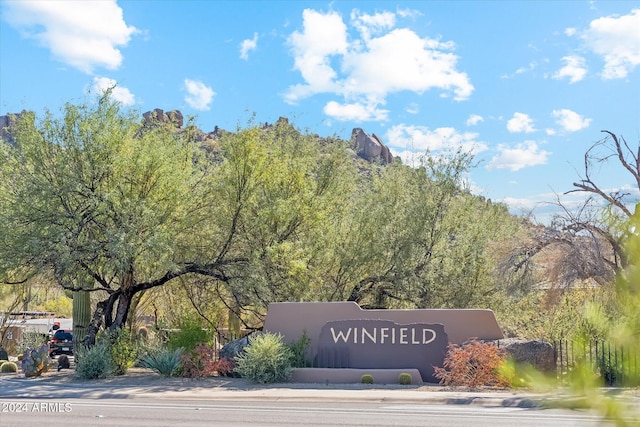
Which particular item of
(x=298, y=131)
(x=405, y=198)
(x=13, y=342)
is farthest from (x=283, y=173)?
(x=13, y=342)

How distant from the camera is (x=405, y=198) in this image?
24891 mm

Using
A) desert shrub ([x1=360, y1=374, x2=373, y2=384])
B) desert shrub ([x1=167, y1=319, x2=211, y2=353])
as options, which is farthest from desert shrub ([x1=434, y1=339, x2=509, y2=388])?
desert shrub ([x1=167, y1=319, x2=211, y2=353])

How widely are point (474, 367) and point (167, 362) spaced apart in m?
9.07

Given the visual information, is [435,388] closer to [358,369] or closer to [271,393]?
[358,369]

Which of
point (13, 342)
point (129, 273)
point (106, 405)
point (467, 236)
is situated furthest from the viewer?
point (13, 342)

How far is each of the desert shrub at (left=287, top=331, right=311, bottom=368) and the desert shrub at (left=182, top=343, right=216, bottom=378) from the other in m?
2.49

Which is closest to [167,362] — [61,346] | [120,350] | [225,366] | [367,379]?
[225,366]

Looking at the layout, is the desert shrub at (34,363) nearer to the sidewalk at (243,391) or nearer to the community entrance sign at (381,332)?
the sidewalk at (243,391)

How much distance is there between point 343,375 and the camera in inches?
720

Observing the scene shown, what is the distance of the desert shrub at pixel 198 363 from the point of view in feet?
62.6

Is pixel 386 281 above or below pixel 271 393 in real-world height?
above

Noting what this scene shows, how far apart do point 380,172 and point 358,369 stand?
37.9 feet

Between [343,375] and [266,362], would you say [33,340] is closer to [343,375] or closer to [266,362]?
[266,362]

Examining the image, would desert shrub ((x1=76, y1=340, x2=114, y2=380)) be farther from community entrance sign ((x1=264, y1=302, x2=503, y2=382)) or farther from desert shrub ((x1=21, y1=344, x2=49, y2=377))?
community entrance sign ((x1=264, y1=302, x2=503, y2=382))
